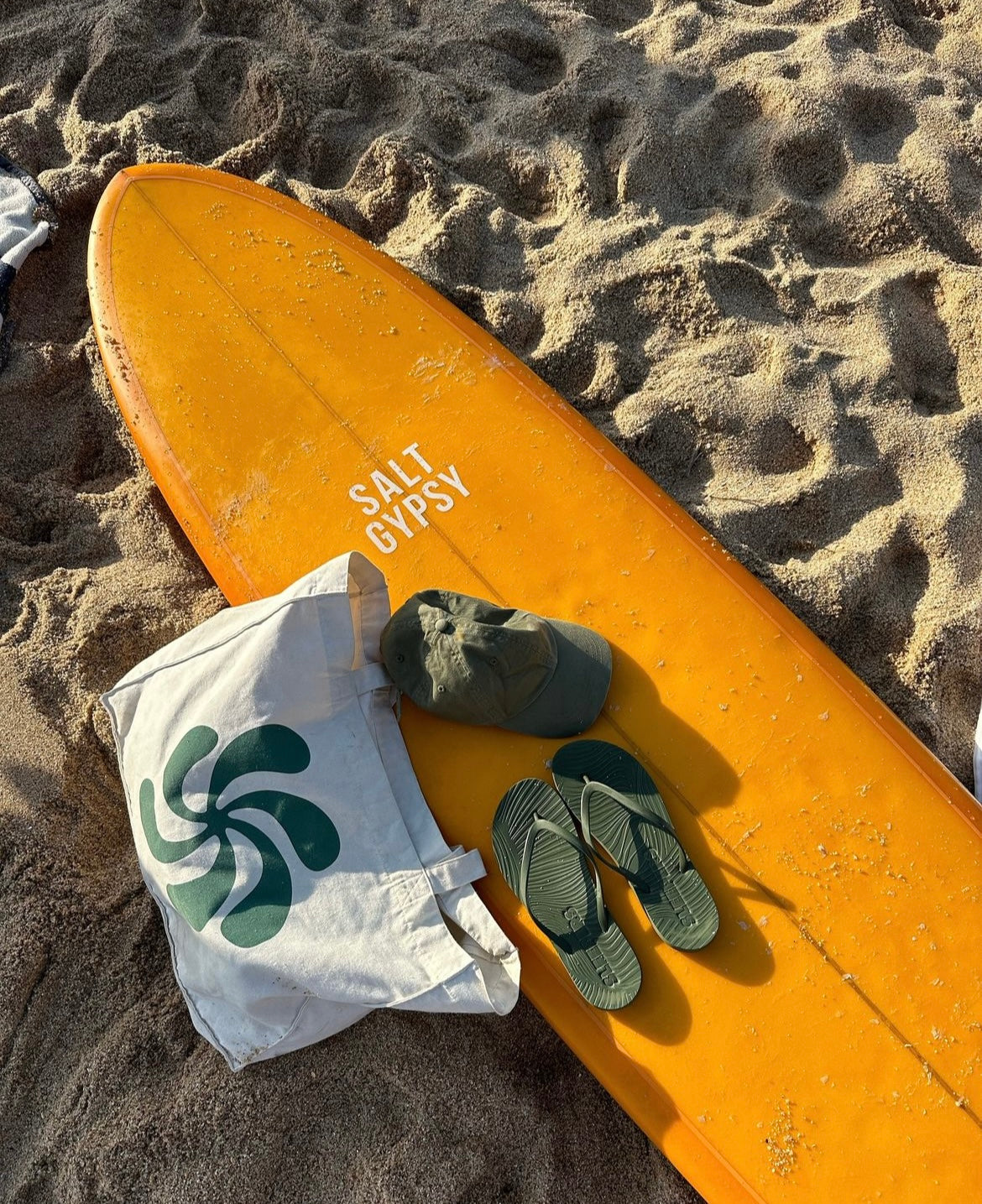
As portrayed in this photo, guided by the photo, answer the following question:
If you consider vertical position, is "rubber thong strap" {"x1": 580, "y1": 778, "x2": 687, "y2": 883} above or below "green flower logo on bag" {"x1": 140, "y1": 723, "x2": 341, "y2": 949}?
below

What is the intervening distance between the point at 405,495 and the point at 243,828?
0.85 m

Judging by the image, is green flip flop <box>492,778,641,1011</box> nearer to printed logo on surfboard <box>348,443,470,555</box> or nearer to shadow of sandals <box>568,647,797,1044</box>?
shadow of sandals <box>568,647,797,1044</box>

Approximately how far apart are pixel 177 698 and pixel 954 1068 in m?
1.61

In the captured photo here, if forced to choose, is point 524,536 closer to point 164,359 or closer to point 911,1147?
point 164,359

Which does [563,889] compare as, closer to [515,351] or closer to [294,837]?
[294,837]

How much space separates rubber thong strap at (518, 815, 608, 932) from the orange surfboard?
0.13 ft

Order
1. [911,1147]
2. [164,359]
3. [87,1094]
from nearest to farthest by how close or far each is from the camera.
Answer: [911,1147], [87,1094], [164,359]

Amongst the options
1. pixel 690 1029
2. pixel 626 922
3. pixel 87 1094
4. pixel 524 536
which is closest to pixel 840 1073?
pixel 690 1029

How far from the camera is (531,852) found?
1.94 metres

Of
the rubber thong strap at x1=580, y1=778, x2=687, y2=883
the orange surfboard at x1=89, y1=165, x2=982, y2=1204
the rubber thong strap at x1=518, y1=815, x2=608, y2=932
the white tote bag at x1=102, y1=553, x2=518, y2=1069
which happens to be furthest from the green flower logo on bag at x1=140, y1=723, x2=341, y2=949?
the rubber thong strap at x1=580, y1=778, x2=687, y2=883

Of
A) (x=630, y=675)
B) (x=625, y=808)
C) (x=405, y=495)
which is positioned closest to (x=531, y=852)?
(x=625, y=808)

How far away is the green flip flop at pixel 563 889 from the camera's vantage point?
1.84m

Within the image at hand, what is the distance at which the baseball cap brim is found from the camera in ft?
6.55

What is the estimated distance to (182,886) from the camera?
189 cm
